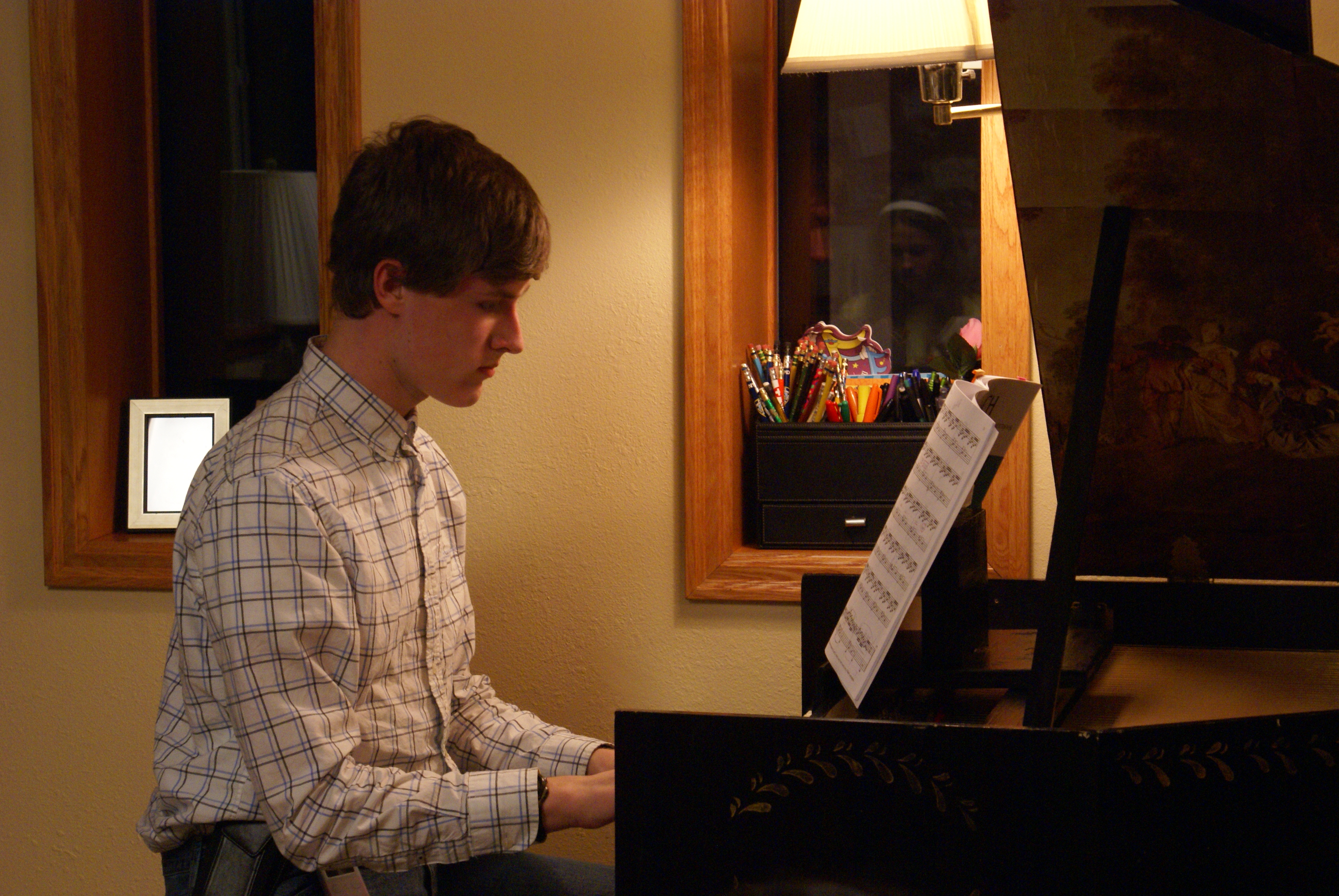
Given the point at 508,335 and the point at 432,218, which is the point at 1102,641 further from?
the point at 432,218

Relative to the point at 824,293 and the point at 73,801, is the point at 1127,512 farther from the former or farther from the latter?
the point at 73,801

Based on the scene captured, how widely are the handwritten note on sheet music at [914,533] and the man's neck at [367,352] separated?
637mm

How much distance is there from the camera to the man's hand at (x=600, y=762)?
1410mm

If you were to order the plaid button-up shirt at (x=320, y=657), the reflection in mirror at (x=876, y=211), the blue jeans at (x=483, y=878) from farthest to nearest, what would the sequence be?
the reflection in mirror at (x=876, y=211), the blue jeans at (x=483, y=878), the plaid button-up shirt at (x=320, y=657)

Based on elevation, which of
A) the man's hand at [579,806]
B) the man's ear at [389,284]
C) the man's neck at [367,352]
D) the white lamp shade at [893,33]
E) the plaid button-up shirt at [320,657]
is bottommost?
the man's hand at [579,806]

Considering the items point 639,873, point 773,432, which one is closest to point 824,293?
point 773,432

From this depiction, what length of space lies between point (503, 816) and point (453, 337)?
1.82 ft

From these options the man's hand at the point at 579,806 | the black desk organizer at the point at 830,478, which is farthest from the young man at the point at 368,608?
the black desk organizer at the point at 830,478

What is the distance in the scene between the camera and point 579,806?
1.17 metres

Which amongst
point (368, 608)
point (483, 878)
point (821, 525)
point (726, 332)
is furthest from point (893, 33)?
point (483, 878)

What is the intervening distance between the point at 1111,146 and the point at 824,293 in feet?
3.72

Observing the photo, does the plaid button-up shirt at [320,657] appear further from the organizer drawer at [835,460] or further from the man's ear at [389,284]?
the organizer drawer at [835,460]

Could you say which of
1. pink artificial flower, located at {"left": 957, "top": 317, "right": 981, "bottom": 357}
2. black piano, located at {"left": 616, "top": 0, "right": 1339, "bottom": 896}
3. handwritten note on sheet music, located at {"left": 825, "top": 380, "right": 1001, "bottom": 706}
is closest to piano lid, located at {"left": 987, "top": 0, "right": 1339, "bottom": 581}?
black piano, located at {"left": 616, "top": 0, "right": 1339, "bottom": 896}

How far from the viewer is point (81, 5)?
78.1 inches
